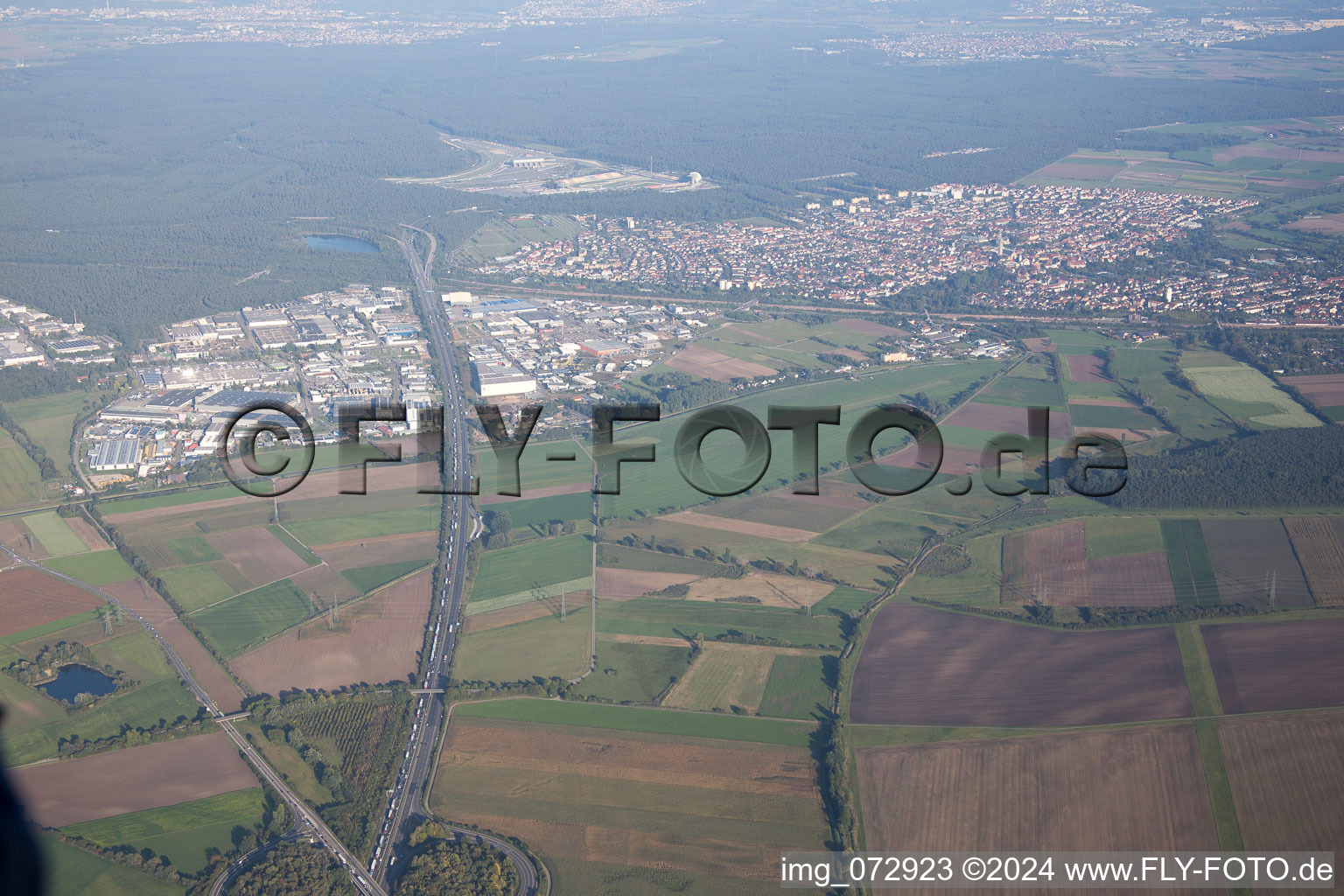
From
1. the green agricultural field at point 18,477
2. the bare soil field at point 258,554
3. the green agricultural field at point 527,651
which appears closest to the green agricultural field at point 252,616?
the bare soil field at point 258,554

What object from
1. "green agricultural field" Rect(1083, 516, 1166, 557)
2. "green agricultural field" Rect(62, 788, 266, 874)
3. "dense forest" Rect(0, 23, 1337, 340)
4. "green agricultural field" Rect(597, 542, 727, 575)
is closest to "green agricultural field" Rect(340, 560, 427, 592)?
"green agricultural field" Rect(597, 542, 727, 575)

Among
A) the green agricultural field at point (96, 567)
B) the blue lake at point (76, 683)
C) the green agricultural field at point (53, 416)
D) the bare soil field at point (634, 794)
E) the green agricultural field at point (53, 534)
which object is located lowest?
the bare soil field at point (634, 794)

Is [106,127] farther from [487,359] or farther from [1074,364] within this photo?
[1074,364]

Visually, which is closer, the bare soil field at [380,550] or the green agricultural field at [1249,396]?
the bare soil field at [380,550]

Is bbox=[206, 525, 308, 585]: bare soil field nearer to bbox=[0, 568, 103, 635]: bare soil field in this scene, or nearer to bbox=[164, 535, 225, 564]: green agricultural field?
bbox=[164, 535, 225, 564]: green agricultural field

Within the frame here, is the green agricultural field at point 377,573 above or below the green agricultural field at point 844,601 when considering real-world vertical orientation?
above

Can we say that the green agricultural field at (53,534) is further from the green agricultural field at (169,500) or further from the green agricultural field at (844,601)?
the green agricultural field at (844,601)
